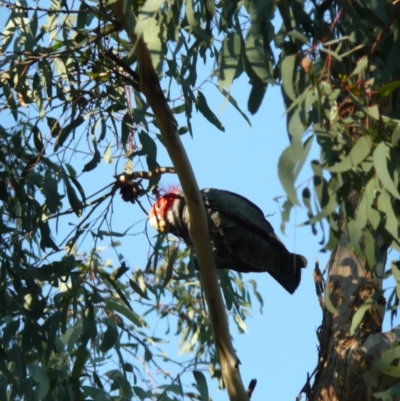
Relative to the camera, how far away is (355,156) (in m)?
1.48

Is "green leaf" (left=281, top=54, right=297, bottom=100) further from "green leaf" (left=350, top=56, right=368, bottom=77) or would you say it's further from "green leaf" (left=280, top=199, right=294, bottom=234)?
"green leaf" (left=280, top=199, right=294, bottom=234)

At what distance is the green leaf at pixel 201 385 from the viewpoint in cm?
248

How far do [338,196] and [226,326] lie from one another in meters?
0.76

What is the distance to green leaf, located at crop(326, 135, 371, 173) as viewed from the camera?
148 cm

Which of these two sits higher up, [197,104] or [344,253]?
[197,104]

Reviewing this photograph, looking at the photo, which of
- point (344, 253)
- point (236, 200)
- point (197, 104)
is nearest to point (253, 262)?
point (236, 200)

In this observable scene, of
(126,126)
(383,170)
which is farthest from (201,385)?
(383,170)

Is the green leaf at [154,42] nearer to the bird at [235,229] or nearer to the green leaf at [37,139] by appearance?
the green leaf at [37,139]

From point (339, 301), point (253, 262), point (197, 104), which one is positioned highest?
point (197, 104)

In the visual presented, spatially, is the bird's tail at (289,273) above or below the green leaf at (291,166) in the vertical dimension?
above

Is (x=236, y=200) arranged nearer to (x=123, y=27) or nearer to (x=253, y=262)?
(x=253, y=262)

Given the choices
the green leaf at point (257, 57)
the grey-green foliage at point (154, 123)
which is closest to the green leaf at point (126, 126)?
the grey-green foliage at point (154, 123)

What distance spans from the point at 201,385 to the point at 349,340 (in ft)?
1.51

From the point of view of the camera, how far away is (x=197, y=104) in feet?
8.16
